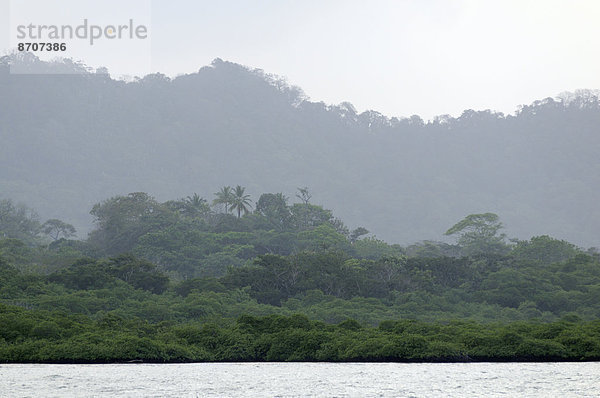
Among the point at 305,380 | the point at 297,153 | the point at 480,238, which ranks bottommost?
the point at 305,380

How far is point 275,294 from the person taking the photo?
1850 inches

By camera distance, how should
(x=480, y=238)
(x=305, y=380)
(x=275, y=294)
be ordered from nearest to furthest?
(x=305, y=380) < (x=275, y=294) < (x=480, y=238)

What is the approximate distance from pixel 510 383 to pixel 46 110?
177818 mm

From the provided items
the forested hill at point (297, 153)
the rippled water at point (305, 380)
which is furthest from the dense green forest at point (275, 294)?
the forested hill at point (297, 153)

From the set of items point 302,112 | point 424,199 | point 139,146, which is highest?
point 302,112

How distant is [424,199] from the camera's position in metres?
155

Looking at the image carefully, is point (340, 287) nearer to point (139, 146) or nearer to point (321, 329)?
point (321, 329)

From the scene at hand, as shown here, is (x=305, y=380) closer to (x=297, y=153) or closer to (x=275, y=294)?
(x=275, y=294)

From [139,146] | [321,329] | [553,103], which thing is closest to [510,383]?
[321,329]

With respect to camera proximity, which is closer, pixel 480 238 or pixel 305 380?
pixel 305 380

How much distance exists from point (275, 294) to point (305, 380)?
33.5 meters

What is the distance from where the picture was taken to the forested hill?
148 meters

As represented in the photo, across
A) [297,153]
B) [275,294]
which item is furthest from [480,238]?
[297,153]

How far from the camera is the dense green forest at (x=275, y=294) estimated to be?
16969mm
